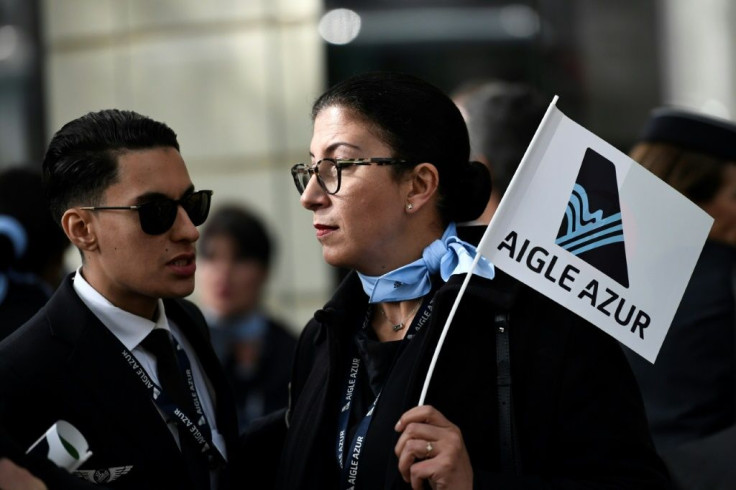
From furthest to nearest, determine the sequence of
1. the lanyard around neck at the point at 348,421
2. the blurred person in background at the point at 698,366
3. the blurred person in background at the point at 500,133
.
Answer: the blurred person in background at the point at 500,133 → the blurred person in background at the point at 698,366 → the lanyard around neck at the point at 348,421

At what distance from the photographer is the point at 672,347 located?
4.87 metres

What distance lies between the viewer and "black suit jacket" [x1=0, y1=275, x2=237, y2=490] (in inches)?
137

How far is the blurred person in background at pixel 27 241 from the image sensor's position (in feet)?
16.1

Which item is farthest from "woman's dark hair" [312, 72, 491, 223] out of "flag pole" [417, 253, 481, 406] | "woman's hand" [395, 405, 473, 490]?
"woman's hand" [395, 405, 473, 490]

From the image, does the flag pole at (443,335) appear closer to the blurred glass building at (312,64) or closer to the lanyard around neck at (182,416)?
the lanyard around neck at (182,416)

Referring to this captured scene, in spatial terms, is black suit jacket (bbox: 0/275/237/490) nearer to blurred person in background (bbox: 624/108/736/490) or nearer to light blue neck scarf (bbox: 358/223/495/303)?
light blue neck scarf (bbox: 358/223/495/303)

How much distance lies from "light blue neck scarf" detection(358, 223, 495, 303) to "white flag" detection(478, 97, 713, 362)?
193 millimetres

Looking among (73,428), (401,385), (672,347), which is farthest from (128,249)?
(672,347)

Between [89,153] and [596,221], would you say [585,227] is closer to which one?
[596,221]

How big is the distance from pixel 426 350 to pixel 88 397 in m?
0.96

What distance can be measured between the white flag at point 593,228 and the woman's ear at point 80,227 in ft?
3.82

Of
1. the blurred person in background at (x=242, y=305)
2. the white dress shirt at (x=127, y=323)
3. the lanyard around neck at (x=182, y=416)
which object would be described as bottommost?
the blurred person in background at (x=242, y=305)

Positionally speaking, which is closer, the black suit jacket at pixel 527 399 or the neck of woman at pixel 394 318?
the black suit jacket at pixel 527 399

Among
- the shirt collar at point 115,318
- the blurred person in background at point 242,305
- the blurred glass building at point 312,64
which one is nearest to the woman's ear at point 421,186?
the shirt collar at point 115,318
